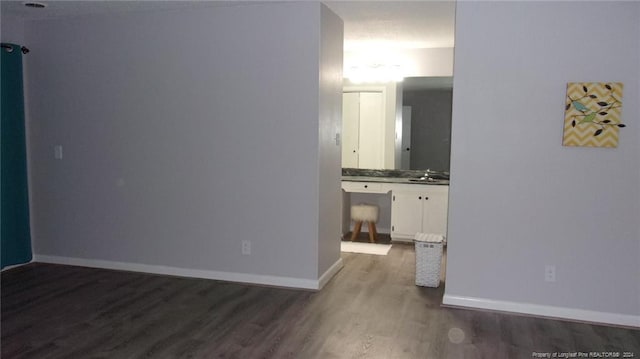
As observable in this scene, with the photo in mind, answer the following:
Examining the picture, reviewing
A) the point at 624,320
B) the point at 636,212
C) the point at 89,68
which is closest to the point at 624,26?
the point at 636,212

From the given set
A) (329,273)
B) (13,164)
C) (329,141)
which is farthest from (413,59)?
(13,164)

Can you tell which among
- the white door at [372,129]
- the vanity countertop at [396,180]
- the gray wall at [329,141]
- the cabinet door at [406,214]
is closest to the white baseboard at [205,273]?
the gray wall at [329,141]

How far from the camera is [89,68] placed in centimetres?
451

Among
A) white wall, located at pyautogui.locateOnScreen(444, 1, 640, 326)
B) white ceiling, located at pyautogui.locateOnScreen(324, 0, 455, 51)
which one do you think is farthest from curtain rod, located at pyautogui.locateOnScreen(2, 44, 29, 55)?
white wall, located at pyautogui.locateOnScreen(444, 1, 640, 326)

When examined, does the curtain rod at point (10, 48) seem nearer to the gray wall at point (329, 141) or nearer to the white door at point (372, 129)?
the gray wall at point (329, 141)

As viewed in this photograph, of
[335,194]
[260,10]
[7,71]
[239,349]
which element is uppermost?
[260,10]

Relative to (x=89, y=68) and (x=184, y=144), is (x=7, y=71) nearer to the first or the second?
(x=89, y=68)

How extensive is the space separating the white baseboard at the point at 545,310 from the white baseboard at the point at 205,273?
1085 millimetres

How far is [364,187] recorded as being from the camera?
19.1ft

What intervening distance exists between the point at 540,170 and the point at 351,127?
10.1 ft

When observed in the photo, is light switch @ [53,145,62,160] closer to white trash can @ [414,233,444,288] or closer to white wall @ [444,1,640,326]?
white trash can @ [414,233,444,288]

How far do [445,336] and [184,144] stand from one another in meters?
2.63

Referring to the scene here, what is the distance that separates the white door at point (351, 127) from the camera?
→ 6.20 metres

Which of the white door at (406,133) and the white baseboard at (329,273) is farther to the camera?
the white door at (406,133)
